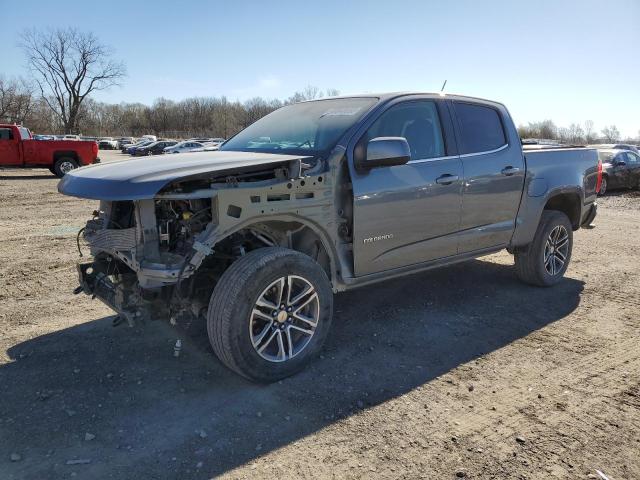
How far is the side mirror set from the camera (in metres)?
3.63

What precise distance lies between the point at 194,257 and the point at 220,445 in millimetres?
1102

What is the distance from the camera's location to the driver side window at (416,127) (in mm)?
4023

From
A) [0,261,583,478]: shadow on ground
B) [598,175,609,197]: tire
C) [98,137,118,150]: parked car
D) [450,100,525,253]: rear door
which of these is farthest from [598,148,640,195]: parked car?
[98,137,118,150]: parked car

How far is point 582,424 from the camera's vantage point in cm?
300

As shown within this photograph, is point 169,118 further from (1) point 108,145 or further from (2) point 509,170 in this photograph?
(2) point 509,170

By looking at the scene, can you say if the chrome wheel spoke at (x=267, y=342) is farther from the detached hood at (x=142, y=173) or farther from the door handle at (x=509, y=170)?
the door handle at (x=509, y=170)

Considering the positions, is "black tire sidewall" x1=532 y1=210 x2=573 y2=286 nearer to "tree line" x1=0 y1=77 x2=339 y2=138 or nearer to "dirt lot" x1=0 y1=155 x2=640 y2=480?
"dirt lot" x1=0 y1=155 x2=640 y2=480

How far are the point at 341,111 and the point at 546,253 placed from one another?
2972mm

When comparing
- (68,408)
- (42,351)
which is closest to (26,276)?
(42,351)

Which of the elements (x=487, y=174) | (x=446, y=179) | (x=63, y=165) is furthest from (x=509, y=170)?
(x=63, y=165)

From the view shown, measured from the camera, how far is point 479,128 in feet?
15.7

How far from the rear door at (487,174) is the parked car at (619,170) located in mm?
13514

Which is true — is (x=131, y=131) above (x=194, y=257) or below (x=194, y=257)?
above

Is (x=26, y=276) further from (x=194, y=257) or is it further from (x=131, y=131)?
(x=131, y=131)
